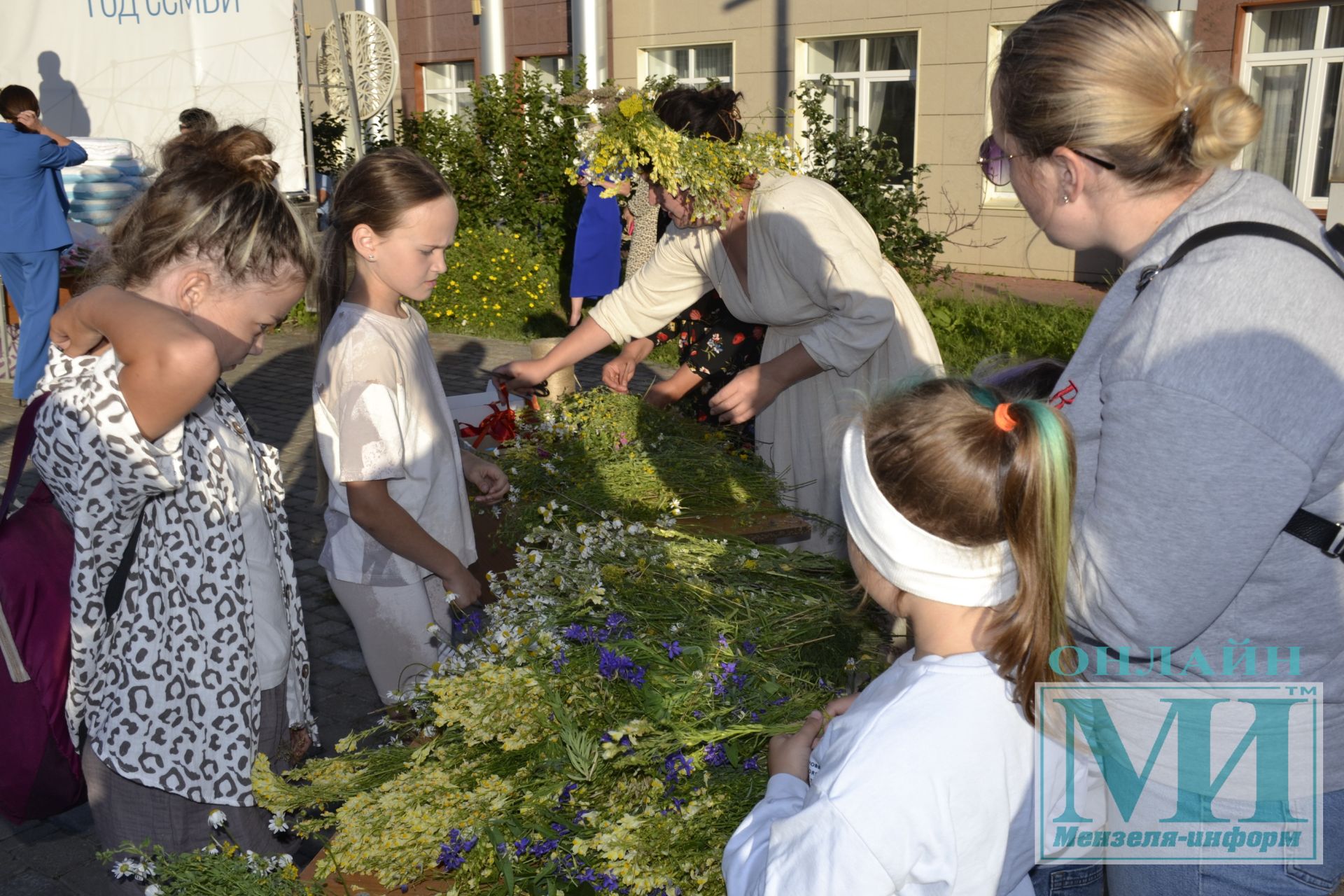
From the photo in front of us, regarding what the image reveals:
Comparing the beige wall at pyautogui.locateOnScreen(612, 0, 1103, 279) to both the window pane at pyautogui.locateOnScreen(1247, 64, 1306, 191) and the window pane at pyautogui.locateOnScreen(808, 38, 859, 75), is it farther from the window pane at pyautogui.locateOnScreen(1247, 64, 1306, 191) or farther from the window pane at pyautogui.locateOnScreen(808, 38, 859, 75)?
the window pane at pyautogui.locateOnScreen(1247, 64, 1306, 191)

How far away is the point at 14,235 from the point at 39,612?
788 cm

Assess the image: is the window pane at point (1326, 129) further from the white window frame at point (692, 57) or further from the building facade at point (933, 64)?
the white window frame at point (692, 57)

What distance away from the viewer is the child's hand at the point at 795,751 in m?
1.55

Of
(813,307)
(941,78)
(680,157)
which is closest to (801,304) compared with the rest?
(813,307)

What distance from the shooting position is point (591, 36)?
14898mm

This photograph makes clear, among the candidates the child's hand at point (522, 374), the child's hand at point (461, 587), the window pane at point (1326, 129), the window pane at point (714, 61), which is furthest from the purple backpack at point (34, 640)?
the window pane at point (714, 61)

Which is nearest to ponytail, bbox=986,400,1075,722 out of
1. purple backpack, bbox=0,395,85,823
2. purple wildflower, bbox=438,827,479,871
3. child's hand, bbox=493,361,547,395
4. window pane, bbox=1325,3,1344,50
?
purple wildflower, bbox=438,827,479,871

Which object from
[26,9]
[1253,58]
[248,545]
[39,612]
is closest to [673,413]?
[248,545]

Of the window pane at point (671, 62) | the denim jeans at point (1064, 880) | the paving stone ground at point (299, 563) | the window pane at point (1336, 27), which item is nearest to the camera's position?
the denim jeans at point (1064, 880)

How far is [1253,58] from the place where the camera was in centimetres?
1263

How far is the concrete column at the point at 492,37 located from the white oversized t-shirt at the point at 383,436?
514 inches

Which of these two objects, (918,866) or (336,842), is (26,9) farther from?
(918,866)

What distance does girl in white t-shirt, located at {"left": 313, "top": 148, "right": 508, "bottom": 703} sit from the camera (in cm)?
264

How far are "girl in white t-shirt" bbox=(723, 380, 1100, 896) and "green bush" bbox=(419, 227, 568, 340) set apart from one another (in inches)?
408
